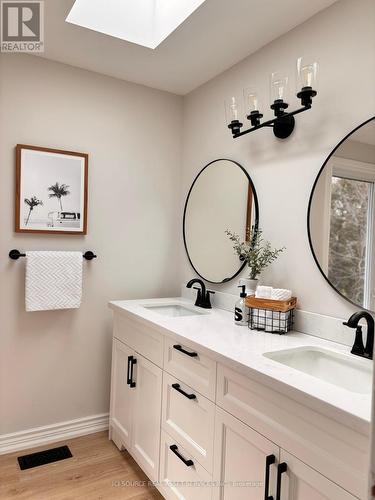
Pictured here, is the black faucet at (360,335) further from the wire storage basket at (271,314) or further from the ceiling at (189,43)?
the ceiling at (189,43)

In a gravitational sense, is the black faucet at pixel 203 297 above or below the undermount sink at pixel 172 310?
above

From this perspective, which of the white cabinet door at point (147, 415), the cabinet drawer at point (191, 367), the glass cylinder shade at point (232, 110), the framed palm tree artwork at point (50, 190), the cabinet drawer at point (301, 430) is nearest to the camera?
the cabinet drawer at point (301, 430)

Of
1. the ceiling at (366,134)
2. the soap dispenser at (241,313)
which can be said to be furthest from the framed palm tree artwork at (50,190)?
the ceiling at (366,134)

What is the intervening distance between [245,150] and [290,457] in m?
1.64

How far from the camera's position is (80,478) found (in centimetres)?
206

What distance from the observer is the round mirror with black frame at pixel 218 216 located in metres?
2.20

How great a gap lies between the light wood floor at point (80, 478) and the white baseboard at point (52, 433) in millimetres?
44

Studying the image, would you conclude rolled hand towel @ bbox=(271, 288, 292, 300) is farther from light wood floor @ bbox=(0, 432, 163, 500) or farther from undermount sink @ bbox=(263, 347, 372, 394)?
light wood floor @ bbox=(0, 432, 163, 500)

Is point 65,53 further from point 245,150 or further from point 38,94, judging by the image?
point 245,150

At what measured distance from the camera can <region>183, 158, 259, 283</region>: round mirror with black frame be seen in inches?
86.7

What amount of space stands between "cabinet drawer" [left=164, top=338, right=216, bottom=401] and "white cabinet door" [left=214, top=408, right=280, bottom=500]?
116 mm

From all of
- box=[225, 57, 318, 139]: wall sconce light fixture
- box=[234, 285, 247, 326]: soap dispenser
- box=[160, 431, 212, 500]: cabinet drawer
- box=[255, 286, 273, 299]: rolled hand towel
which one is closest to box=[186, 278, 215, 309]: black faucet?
box=[234, 285, 247, 326]: soap dispenser

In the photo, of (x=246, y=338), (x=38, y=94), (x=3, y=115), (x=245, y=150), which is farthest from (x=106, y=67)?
(x=246, y=338)

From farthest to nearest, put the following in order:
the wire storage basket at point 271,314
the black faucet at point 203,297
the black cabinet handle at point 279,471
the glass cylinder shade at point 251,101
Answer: the black faucet at point 203,297, the glass cylinder shade at point 251,101, the wire storage basket at point 271,314, the black cabinet handle at point 279,471
